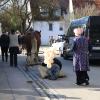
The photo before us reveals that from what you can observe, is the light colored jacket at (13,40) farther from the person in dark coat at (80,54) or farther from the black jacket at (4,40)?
the person in dark coat at (80,54)

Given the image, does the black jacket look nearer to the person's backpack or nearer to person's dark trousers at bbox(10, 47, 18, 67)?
person's dark trousers at bbox(10, 47, 18, 67)

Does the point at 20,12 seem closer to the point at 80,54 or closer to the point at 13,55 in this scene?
the point at 13,55

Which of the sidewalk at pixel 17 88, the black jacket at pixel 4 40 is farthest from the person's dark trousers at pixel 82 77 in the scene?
the black jacket at pixel 4 40

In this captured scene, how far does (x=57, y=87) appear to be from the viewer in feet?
49.1

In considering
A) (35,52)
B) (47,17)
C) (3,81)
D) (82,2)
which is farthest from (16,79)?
(82,2)

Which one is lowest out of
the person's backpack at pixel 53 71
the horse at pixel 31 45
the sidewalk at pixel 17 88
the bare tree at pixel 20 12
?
the sidewalk at pixel 17 88

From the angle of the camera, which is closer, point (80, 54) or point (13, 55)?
point (80, 54)

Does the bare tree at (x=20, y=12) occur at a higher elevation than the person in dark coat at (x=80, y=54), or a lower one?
higher

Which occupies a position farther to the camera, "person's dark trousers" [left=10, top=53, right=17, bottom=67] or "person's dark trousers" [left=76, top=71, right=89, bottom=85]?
"person's dark trousers" [left=10, top=53, right=17, bottom=67]

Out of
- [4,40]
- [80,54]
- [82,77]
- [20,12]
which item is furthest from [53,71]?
[20,12]

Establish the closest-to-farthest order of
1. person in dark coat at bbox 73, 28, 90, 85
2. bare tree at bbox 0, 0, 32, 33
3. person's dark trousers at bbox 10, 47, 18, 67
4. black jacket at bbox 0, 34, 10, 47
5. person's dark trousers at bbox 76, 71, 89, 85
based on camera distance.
Result: person in dark coat at bbox 73, 28, 90, 85
person's dark trousers at bbox 76, 71, 89, 85
person's dark trousers at bbox 10, 47, 18, 67
black jacket at bbox 0, 34, 10, 47
bare tree at bbox 0, 0, 32, 33

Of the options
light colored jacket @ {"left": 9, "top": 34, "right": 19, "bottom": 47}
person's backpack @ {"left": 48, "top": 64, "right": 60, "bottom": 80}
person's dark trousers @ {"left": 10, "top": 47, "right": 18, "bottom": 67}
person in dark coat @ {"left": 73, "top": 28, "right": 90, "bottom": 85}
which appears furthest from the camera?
light colored jacket @ {"left": 9, "top": 34, "right": 19, "bottom": 47}

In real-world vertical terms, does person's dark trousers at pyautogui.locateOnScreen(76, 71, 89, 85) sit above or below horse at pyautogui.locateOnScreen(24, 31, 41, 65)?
below

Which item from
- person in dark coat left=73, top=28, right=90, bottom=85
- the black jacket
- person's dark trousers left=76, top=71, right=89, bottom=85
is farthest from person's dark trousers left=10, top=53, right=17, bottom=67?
person in dark coat left=73, top=28, right=90, bottom=85
